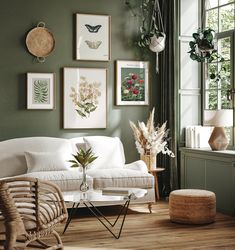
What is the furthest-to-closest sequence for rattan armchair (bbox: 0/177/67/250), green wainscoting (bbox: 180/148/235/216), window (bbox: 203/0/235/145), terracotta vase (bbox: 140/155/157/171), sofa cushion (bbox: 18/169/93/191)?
terracotta vase (bbox: 140/155/157/171)
window (bbox: 203/0/235/145)
green wainscoting (bbox: 180/148/235/216)
sofa cushion (bbox: 18/169/93/191)
rattan armchair (bbox: 0/177/67/250)

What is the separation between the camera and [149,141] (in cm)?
677

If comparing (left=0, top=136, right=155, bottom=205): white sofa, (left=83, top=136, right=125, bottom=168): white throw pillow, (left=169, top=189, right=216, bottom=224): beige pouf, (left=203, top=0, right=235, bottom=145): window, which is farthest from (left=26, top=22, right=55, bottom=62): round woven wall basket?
(left=169, top=189, right=216, bottom=224): beige pouf

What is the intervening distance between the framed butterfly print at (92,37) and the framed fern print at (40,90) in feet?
1.69

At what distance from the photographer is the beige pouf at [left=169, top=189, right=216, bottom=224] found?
548 cm

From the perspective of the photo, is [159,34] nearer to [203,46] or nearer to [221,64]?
[203,46]

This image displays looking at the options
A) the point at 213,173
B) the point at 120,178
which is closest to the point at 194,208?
the point at 213,173

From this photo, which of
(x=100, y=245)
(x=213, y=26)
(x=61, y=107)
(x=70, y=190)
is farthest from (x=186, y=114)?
(x=100, y=245)

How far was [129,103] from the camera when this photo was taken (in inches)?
281

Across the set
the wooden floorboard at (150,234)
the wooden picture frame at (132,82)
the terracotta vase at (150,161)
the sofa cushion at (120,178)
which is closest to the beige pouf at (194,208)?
the wooden floorboard at (150,234)

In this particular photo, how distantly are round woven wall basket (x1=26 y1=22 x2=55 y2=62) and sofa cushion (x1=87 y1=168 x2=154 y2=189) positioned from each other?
1.70 meters

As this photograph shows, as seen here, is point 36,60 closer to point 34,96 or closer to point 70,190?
point 34,96

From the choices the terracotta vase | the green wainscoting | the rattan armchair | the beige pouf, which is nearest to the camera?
the rattan armchair

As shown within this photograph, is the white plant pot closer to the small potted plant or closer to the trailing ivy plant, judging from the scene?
the small potted plant

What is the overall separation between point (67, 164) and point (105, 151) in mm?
563
